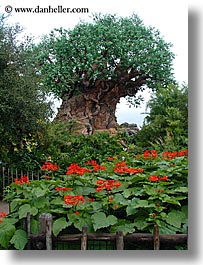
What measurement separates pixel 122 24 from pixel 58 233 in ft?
4.52

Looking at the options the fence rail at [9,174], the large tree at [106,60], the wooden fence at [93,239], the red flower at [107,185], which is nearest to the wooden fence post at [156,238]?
the wooden fence at [93,239]

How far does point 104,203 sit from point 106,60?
43.4 inches

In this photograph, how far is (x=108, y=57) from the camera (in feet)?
10.0

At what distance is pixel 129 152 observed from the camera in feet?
11.6

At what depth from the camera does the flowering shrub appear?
2.36 meters

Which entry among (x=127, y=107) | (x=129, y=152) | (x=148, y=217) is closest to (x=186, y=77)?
(x=127, y=107)

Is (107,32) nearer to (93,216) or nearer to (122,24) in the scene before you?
(122,24)

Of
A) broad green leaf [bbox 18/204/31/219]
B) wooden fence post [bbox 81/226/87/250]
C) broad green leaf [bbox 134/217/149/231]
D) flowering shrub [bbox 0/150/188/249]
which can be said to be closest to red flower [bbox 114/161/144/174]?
flowering shrub [bbox 0/150/188/249]

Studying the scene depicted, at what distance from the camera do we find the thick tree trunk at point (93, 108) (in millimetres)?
3188

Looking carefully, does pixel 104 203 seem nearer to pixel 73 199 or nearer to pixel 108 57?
pixel 73 199

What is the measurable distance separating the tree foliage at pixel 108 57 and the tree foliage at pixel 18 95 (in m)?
0.32

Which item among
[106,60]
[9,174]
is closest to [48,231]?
[106,60]

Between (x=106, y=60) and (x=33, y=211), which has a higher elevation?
(x=106, y=60)

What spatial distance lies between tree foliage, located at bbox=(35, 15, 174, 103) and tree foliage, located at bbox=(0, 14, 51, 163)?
32 centimetres
